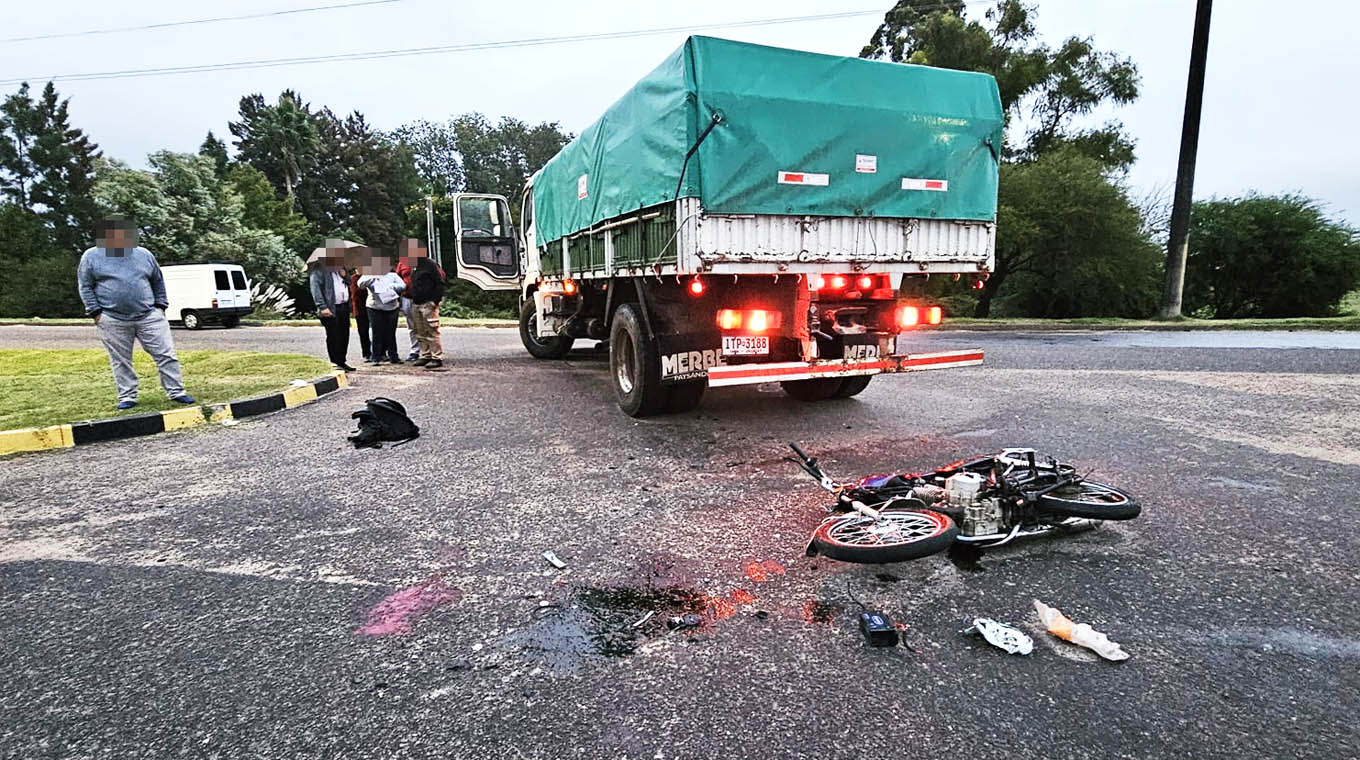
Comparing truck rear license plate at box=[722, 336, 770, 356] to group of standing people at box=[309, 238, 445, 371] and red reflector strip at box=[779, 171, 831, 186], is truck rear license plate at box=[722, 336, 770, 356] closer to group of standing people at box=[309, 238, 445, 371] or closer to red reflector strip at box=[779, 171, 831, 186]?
red reflector strip at box=[779, 171, 831, 186]

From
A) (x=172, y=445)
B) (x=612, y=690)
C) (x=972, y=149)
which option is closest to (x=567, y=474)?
(x=612, y=690)

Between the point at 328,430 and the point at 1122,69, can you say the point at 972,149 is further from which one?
the point at 1122,69

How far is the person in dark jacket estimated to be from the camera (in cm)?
1020

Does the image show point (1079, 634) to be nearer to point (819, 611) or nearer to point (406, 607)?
point (819, 611)

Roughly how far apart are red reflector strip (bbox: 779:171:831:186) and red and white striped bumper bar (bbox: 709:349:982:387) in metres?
1.44

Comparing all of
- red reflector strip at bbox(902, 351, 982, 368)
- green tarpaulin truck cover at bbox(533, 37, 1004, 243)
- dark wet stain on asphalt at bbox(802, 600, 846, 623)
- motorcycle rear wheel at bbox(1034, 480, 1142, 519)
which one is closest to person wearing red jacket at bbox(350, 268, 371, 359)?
green tarpaulin truck cover at bbox(533, 37, 1004, 243)

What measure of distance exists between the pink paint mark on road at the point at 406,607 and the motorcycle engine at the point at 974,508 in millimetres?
2304

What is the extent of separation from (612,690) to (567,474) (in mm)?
2592

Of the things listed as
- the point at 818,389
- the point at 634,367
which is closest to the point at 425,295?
the point at 634,367

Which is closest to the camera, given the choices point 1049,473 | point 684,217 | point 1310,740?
point 1310,740

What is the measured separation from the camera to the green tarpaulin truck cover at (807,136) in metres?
5.49

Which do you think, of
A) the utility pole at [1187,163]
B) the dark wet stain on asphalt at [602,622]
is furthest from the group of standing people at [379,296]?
the utility pole at [1187,163]

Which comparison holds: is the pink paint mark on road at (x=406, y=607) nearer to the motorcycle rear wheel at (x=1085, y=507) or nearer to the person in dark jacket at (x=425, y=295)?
the motorcycle rear wheel at (x=1085, y=507)

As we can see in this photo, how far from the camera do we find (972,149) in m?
6.35
